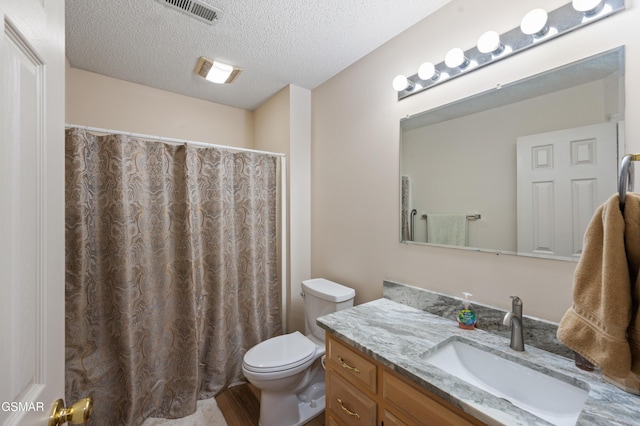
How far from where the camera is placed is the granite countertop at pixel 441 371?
71 centimetres

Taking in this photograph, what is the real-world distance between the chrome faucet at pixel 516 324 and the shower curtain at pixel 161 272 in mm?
1658

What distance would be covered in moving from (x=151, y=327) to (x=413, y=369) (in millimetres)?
1643

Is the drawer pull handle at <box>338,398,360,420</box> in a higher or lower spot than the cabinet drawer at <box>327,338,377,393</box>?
lower

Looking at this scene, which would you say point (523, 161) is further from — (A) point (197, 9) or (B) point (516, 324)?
(A) point (197, 9)

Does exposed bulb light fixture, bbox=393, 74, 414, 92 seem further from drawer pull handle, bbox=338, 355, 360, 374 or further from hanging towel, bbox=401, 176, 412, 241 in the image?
drawer pull handle, bbox=338, 355, 360, 374

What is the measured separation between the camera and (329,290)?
183cm

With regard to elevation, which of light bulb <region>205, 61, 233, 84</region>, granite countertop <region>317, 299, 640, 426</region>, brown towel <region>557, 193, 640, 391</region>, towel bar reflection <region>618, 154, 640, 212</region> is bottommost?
granite countertop <region>317, 299, 640, 426</region>

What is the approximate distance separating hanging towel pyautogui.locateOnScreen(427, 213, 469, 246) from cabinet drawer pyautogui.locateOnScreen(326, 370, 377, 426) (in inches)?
32.3

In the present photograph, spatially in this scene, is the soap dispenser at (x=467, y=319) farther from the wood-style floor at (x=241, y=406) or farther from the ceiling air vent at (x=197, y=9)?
the ceiling air vent at (x=197, y=9)

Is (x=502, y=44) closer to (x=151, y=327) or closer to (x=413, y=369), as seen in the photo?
(x=413, y=369)

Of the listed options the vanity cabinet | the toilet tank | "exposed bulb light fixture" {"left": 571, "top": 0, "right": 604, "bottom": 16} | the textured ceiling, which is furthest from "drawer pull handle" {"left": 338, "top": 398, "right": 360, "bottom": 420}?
the textured ceiling

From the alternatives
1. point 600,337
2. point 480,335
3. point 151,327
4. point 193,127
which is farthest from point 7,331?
point 193,127

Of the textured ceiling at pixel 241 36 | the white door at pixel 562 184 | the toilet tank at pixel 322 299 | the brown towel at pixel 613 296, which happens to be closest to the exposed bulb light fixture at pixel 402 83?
the textured ceiling at pixel 241 36

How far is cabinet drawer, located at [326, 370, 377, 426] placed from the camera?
3.51ft
